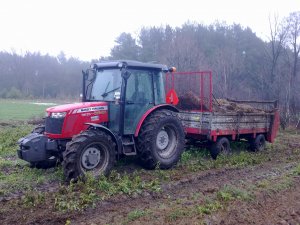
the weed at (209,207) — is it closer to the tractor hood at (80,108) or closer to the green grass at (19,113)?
the tractor hood at (80,108)

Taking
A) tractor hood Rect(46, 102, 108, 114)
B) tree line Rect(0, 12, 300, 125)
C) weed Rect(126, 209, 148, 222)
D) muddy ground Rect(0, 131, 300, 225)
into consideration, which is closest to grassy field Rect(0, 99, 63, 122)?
tree line Rect(0, 12, 300, 125)

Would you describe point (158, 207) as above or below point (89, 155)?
below

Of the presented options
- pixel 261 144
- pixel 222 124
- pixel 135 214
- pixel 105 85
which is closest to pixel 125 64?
pixel 105 85

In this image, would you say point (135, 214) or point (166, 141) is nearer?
point (135, 214)

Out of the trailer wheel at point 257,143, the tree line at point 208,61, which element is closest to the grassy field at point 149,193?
the trailer wheel at point 257,143

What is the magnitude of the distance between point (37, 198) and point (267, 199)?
3.75m

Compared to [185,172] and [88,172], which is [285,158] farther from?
[88,172]

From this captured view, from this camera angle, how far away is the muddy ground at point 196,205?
5309 mm

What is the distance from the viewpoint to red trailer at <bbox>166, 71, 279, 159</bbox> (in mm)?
9906

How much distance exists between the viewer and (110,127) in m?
7.82

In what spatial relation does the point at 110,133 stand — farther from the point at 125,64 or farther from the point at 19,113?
the point at 19,113

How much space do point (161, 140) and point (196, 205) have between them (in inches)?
106

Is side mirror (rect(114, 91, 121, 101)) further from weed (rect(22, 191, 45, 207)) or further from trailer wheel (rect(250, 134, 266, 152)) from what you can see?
trailer wheel (rect(250, 134, 266, 152))

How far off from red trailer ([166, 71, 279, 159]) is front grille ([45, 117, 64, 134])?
3.67 meters
